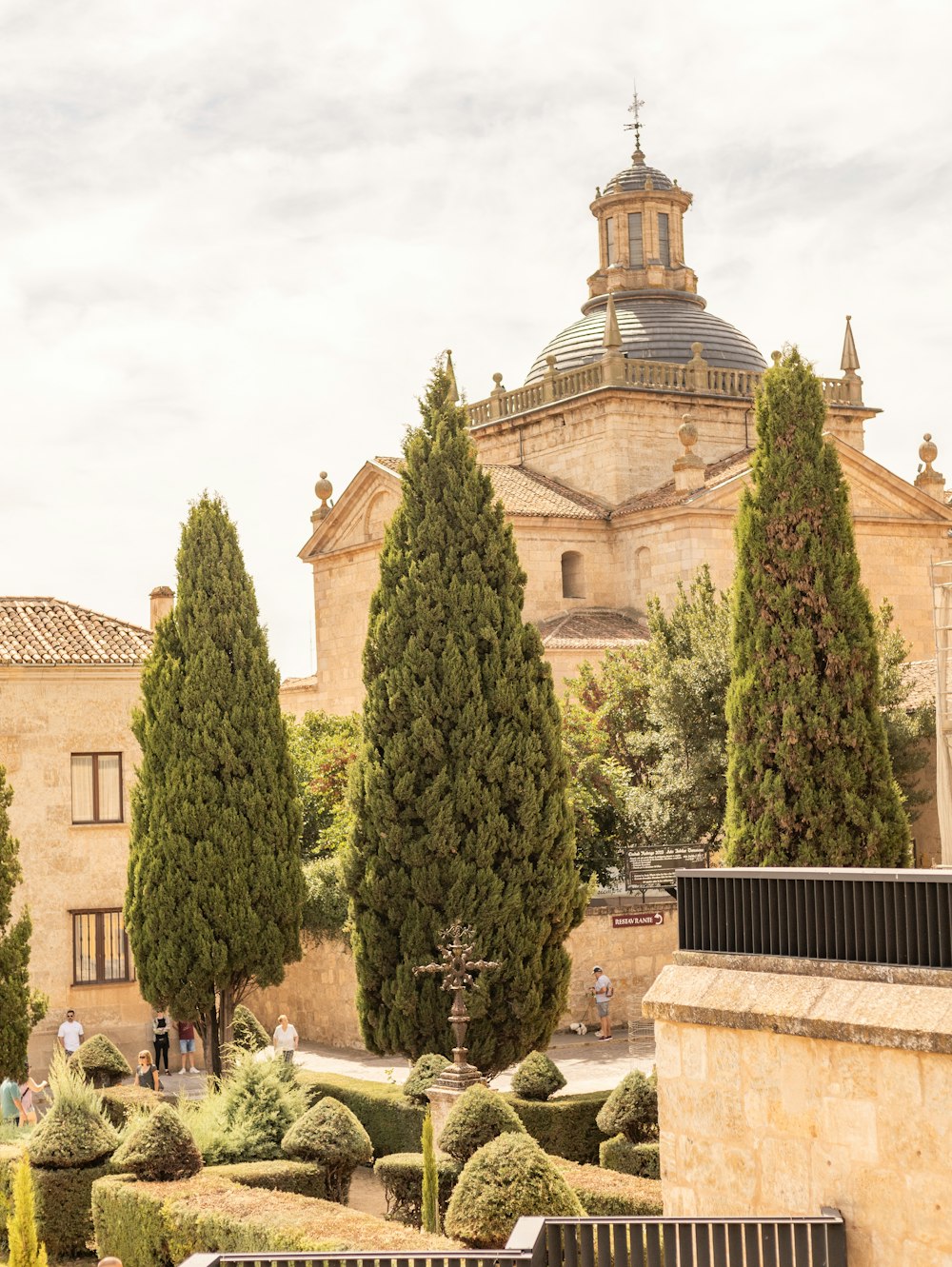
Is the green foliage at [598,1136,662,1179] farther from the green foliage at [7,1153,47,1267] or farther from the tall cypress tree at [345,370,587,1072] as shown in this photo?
the green foliage at [7,1153,47,1267]

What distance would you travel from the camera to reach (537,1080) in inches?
718

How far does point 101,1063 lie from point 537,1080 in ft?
20.3

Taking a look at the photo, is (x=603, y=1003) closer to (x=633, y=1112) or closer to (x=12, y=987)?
(x=12, y=987)

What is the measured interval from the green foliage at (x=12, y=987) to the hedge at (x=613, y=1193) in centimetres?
887

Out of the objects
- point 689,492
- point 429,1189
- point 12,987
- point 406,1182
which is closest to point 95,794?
point 12,987

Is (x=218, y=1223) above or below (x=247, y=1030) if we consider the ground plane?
below

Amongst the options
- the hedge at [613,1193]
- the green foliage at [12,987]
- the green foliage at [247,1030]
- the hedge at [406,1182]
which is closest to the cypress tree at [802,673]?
the green foliage at [247,1030]

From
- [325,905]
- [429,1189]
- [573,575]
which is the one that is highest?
[573,575]

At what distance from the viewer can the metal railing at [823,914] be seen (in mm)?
9117

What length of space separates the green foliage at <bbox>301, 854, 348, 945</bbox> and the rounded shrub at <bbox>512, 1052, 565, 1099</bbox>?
9.04m

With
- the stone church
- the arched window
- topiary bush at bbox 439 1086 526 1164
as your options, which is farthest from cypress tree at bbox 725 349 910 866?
the arched window

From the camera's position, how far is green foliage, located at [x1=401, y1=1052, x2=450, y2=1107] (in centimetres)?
1853

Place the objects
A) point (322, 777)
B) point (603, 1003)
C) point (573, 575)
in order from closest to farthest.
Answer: point (603, 1003) < point (322, 777) < point (573, 575)

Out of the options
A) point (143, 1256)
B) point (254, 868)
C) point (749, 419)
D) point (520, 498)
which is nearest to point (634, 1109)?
point (143, 1256)
